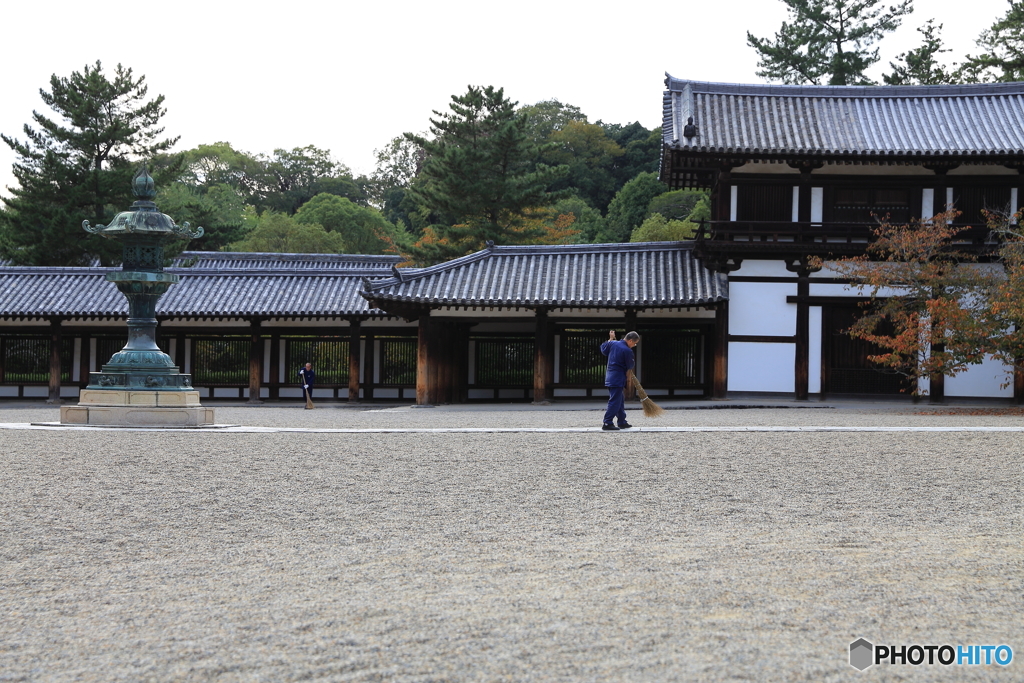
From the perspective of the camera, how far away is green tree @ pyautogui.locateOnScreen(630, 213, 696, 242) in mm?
43562

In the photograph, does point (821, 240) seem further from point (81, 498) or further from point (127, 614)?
point (127, 614)

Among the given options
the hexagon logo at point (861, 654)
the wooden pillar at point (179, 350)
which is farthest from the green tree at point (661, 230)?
the hexagon logo at point (861, 654)

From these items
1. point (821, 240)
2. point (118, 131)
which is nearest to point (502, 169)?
point (118, 131)

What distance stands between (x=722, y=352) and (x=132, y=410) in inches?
480

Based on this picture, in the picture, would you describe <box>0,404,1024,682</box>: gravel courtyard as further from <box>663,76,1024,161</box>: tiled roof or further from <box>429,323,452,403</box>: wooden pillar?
<box>429,323,452,403</box>: wooden pillar

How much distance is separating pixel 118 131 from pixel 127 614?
3446cm

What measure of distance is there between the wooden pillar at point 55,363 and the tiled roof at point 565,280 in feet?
30.4

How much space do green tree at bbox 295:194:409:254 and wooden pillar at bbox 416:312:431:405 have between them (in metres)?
34.0

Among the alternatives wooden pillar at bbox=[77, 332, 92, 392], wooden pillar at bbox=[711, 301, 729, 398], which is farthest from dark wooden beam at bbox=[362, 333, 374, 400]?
wooden pillar at bbox=[711, 301, 729, 398]

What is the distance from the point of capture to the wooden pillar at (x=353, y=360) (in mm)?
24922

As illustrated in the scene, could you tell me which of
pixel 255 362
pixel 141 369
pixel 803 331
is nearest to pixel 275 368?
pixel 255 362

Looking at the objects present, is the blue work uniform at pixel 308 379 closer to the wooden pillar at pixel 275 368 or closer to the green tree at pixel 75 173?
the wooden pillar at pixel 275 368

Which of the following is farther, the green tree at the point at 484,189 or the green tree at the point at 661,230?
the green tree at the point at 661,230

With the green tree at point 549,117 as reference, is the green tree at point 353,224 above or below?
below
